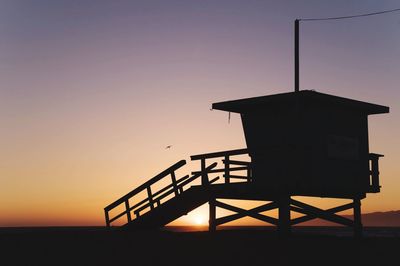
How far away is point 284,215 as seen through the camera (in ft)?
70.8

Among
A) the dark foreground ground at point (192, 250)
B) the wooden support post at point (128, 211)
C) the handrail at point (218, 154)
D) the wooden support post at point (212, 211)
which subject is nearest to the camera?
the dark foreground ground at point (192, 250)

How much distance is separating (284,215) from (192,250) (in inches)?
215

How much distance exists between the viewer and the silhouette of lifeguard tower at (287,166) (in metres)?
21.4

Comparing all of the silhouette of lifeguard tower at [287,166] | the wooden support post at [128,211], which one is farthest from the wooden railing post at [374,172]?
the wooden support post at [128,211]

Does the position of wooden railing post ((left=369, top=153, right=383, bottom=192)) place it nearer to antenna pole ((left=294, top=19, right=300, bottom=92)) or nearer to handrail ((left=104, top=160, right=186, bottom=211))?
antenna pole ((left=294, top=19, right=300, bottom=92))

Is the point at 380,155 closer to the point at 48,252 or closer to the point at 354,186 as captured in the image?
the point at 354,186

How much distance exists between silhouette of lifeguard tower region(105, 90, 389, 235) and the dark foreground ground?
186cm

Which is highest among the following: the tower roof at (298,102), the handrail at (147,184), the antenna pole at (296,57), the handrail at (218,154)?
the antenna pole at (296,57)

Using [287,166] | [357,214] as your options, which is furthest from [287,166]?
[357,214]

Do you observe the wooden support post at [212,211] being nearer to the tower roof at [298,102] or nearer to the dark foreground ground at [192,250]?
the dark foreground ground at [192,250]

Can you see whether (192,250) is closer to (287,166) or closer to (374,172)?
(287,166)

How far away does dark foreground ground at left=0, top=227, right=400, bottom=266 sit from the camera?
1547 cm

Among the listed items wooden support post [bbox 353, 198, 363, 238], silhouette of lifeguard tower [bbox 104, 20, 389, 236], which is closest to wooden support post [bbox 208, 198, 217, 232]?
silhouette of lifeguard tower [bbox 104, 20, 389, 236]

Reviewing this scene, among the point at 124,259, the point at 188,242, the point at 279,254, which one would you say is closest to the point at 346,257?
the point at 279,254
